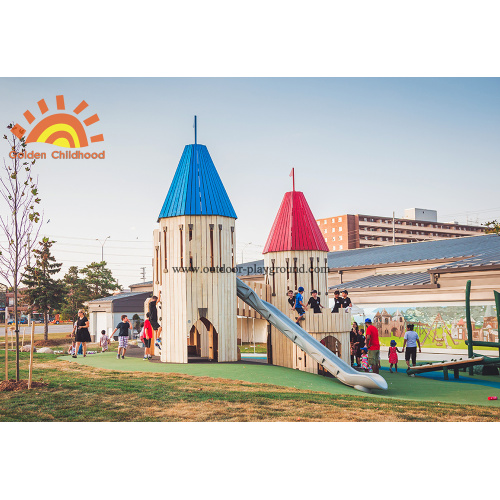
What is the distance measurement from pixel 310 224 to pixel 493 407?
426 inches

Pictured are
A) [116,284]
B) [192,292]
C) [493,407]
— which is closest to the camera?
[493,407]

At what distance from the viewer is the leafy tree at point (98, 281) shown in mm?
34406

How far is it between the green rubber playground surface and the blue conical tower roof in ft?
15.6

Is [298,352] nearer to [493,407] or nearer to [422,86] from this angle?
[493,407]

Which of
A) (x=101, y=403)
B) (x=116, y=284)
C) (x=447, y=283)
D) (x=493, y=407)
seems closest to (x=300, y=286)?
(x=447, y=283)

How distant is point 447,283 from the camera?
2438 cm

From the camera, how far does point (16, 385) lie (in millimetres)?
12953

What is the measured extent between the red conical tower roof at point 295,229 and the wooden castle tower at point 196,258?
4.37 metres

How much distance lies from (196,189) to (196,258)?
7.21 ft

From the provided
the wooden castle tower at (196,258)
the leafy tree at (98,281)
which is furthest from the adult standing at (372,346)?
the leafy tree at (98,281)

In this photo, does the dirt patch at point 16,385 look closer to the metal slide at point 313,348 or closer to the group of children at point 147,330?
the group of children at point 147,330

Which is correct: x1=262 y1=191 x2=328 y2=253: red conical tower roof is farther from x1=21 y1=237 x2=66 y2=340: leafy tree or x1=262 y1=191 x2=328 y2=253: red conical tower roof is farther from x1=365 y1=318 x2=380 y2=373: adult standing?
x1=21 y1=237 x2=66 y2=340: leafy tree

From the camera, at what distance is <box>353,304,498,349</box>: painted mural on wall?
73.1ft

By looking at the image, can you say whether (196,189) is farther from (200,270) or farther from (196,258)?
(200,270)
